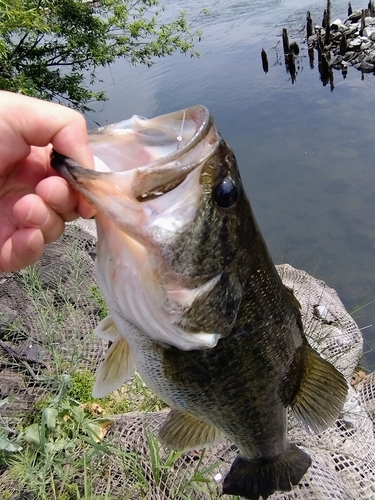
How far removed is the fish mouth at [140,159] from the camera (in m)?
1.27

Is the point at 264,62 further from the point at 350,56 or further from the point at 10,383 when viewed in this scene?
the point at 10,383

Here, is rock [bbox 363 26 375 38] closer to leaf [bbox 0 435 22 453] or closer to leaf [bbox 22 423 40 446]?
leaf [bbox 22 423 40 446]

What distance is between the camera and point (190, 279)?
56.4 inches

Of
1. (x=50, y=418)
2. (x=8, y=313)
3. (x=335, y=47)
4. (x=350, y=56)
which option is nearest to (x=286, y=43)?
(x=350, y=56)

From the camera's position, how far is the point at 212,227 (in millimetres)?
1420

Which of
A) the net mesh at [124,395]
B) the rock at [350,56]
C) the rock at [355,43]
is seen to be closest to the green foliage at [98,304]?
the net mesh at [124,395]

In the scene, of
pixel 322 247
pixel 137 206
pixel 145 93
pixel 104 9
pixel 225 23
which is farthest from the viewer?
pixel 225 23

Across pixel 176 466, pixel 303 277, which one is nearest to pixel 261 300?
pixel 176 466

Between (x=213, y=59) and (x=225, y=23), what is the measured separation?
5115 mm

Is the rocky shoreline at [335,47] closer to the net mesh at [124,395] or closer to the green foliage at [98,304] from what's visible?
the net mesh at [124,395]

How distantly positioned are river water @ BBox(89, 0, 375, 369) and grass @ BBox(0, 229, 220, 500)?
9.68ft

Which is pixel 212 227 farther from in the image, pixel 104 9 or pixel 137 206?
pixel 104 9

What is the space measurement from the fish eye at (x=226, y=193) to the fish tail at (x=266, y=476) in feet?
4.13

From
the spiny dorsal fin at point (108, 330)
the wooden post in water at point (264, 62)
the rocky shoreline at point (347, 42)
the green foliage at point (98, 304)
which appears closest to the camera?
the spiny dorsal fin at point (108, 330)
